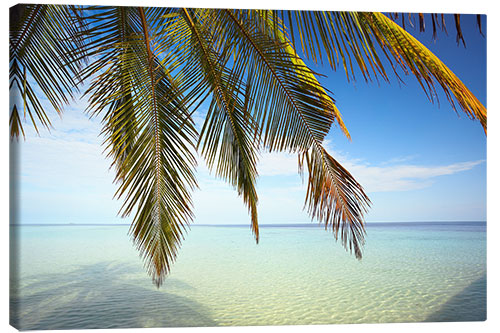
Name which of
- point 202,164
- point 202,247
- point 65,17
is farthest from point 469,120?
point 202,247

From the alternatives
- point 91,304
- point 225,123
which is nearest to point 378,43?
point 225,123

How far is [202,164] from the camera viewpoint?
9.90 ft

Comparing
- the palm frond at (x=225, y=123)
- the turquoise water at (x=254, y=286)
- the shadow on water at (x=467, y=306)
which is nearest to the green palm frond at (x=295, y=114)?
the palm frond at (x=225, y=123)

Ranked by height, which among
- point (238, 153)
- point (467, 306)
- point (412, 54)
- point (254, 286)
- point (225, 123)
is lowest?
point (254, 286)

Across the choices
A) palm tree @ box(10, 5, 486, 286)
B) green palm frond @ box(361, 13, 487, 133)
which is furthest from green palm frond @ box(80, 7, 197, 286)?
green palm frond @ box(361, 13, 487, 133)

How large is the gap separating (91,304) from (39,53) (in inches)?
60.6

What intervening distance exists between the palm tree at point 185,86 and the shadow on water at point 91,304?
36 centimetres

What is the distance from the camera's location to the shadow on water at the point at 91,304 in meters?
2.45

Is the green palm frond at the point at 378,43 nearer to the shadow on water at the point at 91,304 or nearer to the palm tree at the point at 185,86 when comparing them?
the palm tree at the point at 185,86

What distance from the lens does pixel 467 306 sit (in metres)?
2.73

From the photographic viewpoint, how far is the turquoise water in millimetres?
2490

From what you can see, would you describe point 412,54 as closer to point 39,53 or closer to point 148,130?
point 148,130

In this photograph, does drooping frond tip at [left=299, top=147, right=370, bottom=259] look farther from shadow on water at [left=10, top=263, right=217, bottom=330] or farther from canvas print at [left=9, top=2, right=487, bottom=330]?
shadow on water at [left=10, top=263, right=217, bottom=330]

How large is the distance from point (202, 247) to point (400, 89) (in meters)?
3.87
